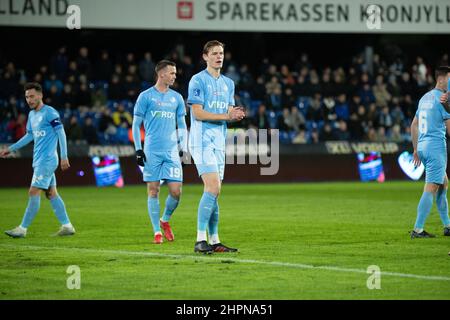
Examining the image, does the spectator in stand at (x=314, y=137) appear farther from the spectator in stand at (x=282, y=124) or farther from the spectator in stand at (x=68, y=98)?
the spectator in stand at (x=68, y=98)

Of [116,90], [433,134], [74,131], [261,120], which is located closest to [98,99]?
[116,90]

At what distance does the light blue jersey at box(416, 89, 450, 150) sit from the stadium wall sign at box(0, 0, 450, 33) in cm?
1757

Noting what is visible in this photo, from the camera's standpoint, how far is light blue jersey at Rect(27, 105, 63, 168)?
13484 millimetres

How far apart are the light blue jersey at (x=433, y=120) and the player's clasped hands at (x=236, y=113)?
346cm

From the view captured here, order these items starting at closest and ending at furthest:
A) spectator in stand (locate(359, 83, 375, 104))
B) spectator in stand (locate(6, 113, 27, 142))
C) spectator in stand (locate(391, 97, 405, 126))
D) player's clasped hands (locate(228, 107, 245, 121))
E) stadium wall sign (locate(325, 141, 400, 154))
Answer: player's clasped hands (locate(228, 107, 245, 121)) → spectator in stand (locate(6, 113, 27, 142)) → stadium wall sign (locate(325, 141, 400, 154)) → spectator in stand (locate(391, 97, 405, 126)) → spectator in stand (locate(359, 83, 375, 104))

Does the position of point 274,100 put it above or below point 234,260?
above

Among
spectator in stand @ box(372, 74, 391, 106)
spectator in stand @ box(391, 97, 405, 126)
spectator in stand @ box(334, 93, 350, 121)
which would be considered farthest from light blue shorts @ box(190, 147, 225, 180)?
spectator in stand @ box(372, 74, 391, 106)

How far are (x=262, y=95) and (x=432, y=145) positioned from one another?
19.1 metres

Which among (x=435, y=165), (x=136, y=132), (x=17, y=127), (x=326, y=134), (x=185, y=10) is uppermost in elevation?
(x=185, y=10)

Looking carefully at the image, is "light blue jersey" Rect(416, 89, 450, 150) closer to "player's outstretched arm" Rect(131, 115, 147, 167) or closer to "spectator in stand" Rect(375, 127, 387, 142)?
"player's outstretched arm" Rect(131, 115, 147, 167)

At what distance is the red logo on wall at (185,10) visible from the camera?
2956cm

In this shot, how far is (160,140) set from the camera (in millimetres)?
12523

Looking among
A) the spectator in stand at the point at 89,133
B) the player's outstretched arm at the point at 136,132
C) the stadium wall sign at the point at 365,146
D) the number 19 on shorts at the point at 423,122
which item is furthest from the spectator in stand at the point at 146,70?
the number 19 on shorts at the point at 423,122

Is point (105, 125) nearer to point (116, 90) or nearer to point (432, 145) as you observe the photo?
point (116, 90)
